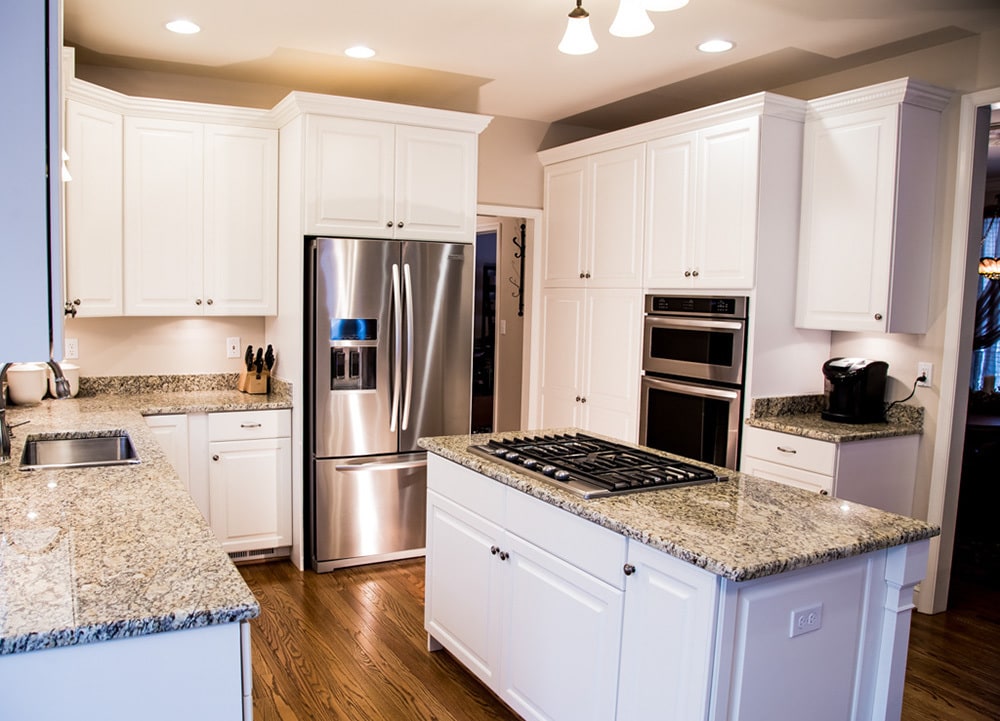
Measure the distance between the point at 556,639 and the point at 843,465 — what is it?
5.90ft

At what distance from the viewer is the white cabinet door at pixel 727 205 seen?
3611 mm

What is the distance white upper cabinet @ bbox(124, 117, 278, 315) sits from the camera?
3.87 m

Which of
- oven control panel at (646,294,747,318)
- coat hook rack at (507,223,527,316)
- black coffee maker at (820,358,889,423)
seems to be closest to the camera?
black coffee maker at (820,358,889,423)

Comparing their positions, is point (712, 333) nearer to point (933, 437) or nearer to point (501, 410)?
point (933, 437)

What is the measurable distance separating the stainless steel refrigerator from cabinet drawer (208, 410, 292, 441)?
0.59ft

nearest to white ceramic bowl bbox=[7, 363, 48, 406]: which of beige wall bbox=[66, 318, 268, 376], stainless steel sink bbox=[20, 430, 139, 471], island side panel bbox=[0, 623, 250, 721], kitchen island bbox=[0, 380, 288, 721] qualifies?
beige wall bbox=[66, 318, 268, 376]

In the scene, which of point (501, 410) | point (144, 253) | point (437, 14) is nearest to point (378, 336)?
point (144, 253)

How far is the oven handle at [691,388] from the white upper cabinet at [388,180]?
1253 millimetres

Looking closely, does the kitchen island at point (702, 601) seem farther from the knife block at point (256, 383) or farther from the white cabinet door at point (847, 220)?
the knife block at point (256, 383)

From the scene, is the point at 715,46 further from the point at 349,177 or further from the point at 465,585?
the point at 465,585

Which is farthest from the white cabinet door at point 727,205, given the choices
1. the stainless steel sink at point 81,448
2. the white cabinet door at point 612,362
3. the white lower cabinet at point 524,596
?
the stainless steel sink at point 81,448

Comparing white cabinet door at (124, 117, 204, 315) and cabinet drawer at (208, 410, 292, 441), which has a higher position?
white cabinet door at (124, 117, 204, 315)

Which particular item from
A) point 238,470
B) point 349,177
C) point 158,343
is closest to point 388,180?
point 349,177

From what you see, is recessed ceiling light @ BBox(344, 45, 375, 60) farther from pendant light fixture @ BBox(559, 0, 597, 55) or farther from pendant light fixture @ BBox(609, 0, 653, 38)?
pendant light fixture @ BBox(609, 0, 653, 38)
